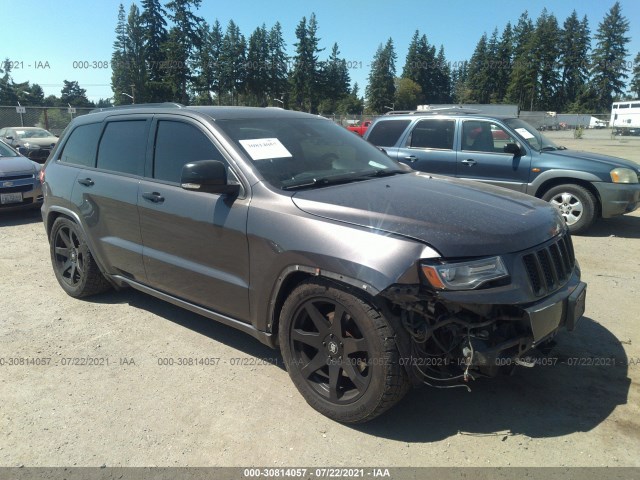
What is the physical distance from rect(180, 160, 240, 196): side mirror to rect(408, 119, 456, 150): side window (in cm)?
591

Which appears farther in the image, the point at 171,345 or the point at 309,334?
the point at 171,345

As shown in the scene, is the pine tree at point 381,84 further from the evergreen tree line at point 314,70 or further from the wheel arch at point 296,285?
the wheel arch at point 296,285

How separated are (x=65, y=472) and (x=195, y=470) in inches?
26.9

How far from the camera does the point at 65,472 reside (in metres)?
2.54

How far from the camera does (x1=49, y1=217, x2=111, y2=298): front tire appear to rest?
183 inches

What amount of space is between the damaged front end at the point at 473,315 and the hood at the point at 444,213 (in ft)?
0.31

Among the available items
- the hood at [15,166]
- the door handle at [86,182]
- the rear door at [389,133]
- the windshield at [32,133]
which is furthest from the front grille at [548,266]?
the windshield at [32,133]

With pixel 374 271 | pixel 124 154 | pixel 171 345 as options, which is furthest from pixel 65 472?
pixel 124 154

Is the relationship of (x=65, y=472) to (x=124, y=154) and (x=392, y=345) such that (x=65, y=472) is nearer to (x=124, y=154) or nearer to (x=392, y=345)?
(x=392, y=345)

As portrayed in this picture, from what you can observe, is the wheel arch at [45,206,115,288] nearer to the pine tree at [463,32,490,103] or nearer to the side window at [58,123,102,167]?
the side window at [58,123,102,167]

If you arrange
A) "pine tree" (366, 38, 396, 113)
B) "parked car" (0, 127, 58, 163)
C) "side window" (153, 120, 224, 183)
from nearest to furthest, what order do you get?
"side window" (153, 120, 224, 183)
"parked car" (0, 127, 58, 163)
"pine tree" (366, 38, 396, 113)

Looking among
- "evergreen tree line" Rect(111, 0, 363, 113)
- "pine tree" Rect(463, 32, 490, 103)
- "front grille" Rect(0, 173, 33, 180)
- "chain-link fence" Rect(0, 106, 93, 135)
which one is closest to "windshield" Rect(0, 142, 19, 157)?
"front grille" Rect(0, 173, 33, 180)

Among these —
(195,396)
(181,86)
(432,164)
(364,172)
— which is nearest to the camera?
(195,396)

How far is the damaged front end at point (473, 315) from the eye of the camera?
2.45 m
